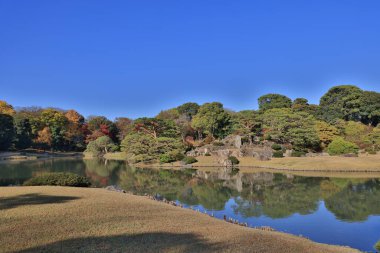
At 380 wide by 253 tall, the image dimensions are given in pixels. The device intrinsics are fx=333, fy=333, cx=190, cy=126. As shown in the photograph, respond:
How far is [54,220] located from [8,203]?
104 inches

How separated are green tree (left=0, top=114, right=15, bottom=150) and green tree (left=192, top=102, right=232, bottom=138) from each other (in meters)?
36.1

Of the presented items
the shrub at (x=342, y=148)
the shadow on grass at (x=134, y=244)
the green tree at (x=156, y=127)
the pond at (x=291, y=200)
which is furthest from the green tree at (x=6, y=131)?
the shadow on grass at (x=134, y=244)

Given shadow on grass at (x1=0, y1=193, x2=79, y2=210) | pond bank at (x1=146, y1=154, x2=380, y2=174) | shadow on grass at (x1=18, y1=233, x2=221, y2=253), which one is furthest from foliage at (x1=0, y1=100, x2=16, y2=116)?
shadow on grass at (x1=18, y1=233, x2=221, y2=253)

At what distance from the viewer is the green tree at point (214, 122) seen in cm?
6100

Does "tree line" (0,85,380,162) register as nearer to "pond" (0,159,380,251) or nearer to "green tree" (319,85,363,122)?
"green tree" (319,85,363,122)

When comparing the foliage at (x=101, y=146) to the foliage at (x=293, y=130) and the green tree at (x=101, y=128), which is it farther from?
the foliage at (x=293, y=130)

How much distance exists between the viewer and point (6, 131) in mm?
64812

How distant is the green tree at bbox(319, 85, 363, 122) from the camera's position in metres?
64.6

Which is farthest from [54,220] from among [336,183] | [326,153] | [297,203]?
[326,153]

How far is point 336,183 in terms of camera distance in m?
29.2

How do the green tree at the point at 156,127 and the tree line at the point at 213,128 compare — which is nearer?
the tree line at the point at 213,128

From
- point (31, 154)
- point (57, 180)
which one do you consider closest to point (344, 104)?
Answer: point (57, 180)

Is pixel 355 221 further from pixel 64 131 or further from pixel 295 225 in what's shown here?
pixel 64 131

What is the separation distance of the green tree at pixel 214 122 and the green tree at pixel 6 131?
36113mm
